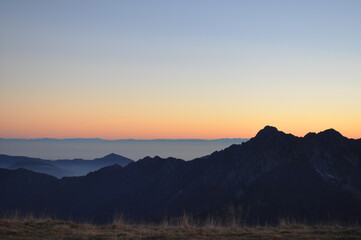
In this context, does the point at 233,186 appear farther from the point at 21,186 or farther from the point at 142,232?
the point at 21,186

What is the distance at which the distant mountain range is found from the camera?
6844cm

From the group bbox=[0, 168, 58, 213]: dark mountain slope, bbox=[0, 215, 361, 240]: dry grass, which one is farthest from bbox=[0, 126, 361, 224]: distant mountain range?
bbox=[0, 215, 361, 240]: dry grass

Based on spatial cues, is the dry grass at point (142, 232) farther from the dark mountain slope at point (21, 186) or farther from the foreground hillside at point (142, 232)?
the dark mountain slope at point (21, 186)

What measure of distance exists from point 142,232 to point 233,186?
74.6 m

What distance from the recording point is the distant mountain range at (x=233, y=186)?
68438mm

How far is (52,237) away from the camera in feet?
40.3

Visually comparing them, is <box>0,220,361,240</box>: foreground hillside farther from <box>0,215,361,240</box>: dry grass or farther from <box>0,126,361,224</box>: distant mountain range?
A: <box>0,126,361,224</box>: distant mountain range

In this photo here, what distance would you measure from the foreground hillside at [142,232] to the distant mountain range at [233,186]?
34.6 meters

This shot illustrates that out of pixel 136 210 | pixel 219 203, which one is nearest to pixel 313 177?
pixel 219 203

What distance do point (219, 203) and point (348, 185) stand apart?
28.9m

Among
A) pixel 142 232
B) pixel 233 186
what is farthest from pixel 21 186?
pixel 142 232

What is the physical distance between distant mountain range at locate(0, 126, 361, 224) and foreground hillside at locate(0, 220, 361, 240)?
3456cm

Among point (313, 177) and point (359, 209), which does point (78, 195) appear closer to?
point (313, 177)

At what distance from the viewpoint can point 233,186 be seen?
85.8 meters
